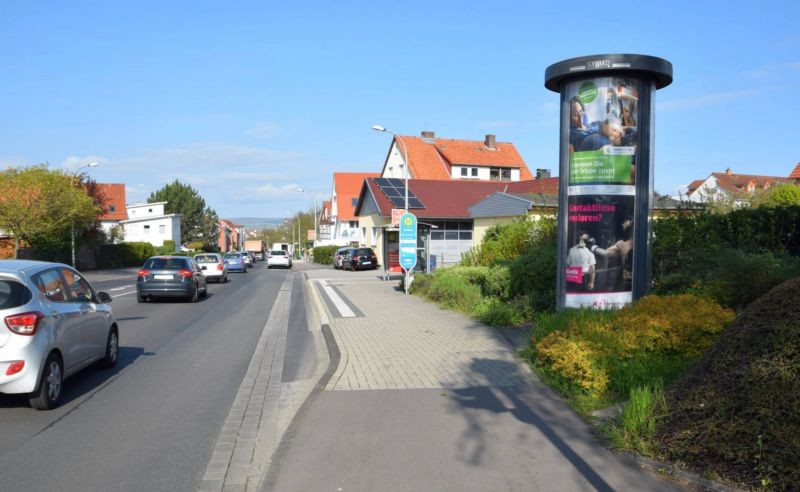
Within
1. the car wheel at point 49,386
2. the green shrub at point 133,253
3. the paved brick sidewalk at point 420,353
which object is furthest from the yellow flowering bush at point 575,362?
the green shrub at point 133,253

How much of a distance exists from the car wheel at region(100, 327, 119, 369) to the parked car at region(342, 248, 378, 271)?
34827 millimetres

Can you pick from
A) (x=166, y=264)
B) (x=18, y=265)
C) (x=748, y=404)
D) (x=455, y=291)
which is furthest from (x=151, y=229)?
(x=748, y=404)

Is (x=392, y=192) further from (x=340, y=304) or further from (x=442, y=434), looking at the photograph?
(x=442, y=434)

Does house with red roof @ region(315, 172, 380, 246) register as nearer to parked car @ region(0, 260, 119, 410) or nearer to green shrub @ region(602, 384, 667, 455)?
parked car @ region(0, 260, 119, 410)

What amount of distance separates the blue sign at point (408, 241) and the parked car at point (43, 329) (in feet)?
44.7

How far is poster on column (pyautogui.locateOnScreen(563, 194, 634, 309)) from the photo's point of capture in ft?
31.3

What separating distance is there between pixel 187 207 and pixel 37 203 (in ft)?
214

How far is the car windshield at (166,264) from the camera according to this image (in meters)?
20.1

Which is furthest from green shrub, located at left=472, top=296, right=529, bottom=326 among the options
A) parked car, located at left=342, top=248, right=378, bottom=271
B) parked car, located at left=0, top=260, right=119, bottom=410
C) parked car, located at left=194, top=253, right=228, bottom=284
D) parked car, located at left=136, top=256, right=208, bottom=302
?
parked car, located at left=342, top=248, right=378, bottom=271

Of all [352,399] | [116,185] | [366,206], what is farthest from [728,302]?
[116,185]

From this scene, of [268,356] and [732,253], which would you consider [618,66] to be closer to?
[732,253]

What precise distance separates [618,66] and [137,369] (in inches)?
319

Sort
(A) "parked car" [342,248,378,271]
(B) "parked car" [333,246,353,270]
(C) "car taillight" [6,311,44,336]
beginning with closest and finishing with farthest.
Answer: (C) "car taillight" [6,311,44,336] → (A) "parked car" [342,248,378,271] → (B) "parked car" [333,246,353,270]

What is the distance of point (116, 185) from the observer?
81.6 metres
